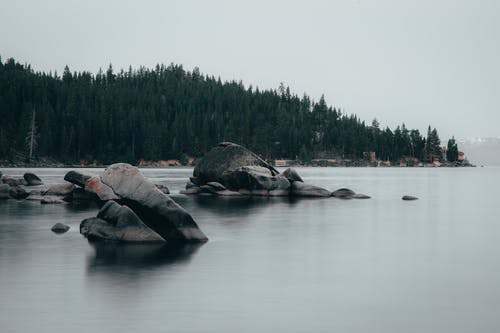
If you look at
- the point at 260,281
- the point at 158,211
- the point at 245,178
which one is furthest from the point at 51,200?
the point at 260,281

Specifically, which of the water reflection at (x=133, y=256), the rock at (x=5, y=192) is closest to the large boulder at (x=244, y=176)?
the rock at (x=5, y=192)

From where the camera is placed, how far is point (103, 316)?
12117 millimetres

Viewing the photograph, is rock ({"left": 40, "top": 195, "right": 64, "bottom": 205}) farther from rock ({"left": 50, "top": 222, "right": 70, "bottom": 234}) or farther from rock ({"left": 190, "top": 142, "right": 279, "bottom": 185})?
rock ({"left": 50, "top": 222, "right": 70, "bottom": 234})

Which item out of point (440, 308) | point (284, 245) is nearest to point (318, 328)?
point (440, 308)

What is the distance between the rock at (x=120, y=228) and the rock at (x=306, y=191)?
1286 inches

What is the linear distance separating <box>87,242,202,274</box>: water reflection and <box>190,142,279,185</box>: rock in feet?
104

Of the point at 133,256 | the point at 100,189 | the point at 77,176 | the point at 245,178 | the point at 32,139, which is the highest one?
the point at 32,139

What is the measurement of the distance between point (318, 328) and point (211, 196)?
149 feet

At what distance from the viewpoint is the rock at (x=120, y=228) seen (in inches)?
923

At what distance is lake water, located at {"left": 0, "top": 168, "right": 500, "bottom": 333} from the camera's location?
39.0 ft

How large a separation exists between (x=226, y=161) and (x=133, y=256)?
35339 mm

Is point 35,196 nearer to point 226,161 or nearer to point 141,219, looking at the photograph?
point 226,161

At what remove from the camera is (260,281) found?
16.3 m

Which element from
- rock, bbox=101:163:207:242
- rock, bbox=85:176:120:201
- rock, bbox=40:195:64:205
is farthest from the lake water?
rock, bbox=40:195:64:205
